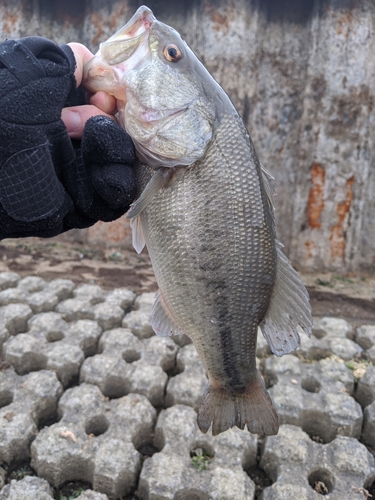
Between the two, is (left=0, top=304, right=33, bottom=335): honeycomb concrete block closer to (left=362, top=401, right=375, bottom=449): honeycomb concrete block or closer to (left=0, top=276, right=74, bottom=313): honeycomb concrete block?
(left=0, top=276, right=74, bottom=313): honeycomb concrete block

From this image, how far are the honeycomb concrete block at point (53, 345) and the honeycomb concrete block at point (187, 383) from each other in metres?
0.64

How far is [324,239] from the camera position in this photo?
4.54 meters

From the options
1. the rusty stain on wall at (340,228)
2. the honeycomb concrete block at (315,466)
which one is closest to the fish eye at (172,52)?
the honeycomb concrete block at (315,466)

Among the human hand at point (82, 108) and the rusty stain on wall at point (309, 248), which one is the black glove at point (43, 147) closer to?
the human hand at point (82, 108)

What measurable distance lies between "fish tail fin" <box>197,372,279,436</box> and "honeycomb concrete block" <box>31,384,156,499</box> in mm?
654

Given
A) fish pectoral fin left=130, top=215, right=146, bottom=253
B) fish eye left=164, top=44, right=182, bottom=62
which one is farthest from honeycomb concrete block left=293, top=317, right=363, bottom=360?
fish eye left=164, top=44, right=182, bottom=62

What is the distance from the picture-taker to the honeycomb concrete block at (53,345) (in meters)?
2.63

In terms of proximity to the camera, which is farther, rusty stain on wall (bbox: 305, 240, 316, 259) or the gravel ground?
rusty stain on wall (bbox: 305, 240, 316, 259)

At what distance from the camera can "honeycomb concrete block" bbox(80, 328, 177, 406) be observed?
2.53 metres

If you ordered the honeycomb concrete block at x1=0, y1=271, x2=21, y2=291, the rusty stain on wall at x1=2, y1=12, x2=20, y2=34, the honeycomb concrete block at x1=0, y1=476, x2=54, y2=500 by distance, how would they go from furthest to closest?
1. the rusty stain on wall at x1=2, y1=12, x2=20, y2=34
2. the honeycomb concrete block at x1=0, y1=271, x2=21, y2=291
3. the honeycomb concrete block at x1=0, y1=476, x2=54, y2=500

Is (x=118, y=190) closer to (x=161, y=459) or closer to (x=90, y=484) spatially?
(x=161, y=459)

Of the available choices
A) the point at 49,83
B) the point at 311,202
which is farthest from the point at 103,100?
the point at 311,202

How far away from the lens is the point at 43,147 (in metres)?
1.43

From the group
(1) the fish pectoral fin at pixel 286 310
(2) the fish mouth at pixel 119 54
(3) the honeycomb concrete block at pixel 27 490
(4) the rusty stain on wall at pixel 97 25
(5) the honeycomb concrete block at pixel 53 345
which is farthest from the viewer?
(4) the rusty stain on wall at pixel 97 25
